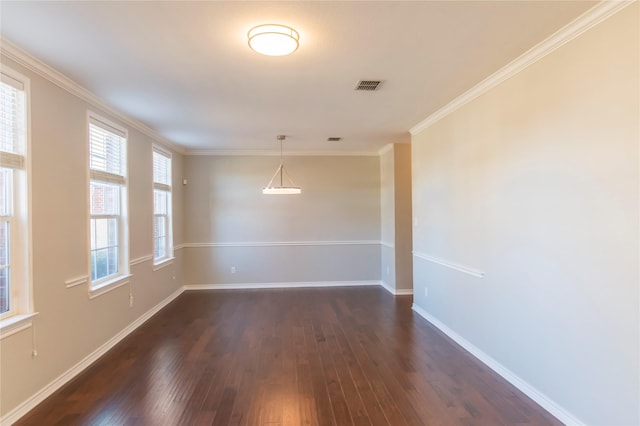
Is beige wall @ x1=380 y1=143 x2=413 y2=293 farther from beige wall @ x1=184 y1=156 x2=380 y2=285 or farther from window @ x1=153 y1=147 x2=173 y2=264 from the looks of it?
window @ x1=153 y1=147 x2=173 y2=264

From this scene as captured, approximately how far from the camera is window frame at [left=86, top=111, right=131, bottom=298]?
132 inches

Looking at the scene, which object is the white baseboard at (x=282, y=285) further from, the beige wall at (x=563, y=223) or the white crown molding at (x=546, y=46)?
the white crown molding at (x=546, y=46)

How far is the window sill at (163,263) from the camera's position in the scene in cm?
506

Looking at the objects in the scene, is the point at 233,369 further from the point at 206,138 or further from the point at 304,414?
the point at 206,138

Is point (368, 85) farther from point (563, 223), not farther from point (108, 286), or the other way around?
point (108, 286)

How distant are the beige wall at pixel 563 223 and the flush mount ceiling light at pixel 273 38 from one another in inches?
73.7

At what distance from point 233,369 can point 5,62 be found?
301cm

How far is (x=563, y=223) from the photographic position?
2311mm

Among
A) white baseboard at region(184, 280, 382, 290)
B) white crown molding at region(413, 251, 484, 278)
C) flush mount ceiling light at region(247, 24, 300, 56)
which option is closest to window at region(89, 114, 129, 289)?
flush mount ceiling light at region(247, 24, 300, 56)

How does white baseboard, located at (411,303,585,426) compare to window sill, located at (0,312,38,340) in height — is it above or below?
below

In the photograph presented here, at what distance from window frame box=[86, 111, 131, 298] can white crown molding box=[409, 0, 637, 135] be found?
3836mm

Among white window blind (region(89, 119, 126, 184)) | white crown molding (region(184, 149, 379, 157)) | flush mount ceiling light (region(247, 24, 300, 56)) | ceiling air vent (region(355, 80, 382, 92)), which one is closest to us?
flush mount ceiling light (region(247, 24, 300, 56))

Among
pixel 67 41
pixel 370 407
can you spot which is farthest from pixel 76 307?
pixel 370 407

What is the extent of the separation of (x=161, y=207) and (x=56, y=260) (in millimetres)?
2825
